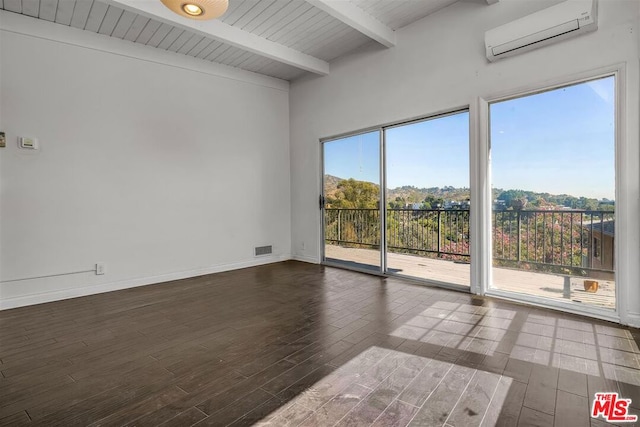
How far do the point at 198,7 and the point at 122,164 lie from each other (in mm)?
2749

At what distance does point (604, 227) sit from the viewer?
2.99 meters

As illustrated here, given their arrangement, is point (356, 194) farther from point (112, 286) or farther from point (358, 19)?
point (112, 286)

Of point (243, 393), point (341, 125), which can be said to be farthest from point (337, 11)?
point (243, 393)

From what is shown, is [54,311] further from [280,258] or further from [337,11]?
[337,11]

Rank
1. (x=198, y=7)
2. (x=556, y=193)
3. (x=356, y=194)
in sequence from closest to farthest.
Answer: (x=198, y=7), (x=556, y=193), (x=356, y=194)

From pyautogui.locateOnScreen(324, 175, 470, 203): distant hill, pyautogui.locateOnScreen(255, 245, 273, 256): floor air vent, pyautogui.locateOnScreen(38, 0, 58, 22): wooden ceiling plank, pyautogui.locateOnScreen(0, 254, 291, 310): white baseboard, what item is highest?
pyautogui.locateOnScreen(38, 0, 58, 22): wooden ceiling plank

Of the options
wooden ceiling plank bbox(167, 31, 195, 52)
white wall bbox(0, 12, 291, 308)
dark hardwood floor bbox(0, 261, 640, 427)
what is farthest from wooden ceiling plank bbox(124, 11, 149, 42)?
dark hardwood floor bbox(0, 261, 640, 427)

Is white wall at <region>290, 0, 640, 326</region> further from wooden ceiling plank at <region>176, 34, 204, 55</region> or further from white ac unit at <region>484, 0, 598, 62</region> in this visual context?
wooden ceiling plank at <region>176, 34, 204, 55</region>

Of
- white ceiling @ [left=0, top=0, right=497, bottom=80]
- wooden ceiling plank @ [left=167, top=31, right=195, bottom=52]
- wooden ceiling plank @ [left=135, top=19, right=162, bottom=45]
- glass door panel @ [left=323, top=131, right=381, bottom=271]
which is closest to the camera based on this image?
white ceiling @ [left=0, top=0, right=497, bottom=80]

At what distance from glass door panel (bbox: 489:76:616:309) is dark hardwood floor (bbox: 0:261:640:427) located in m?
0.46

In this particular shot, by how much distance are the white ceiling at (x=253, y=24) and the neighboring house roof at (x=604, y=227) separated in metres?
2.86

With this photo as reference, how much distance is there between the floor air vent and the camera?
5675 mm

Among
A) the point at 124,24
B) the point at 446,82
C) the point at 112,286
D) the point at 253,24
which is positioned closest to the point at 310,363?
the point at 112,286

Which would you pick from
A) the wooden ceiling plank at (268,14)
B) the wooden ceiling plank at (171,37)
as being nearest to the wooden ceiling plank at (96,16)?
the wooden ceiling plank at (171,37)
